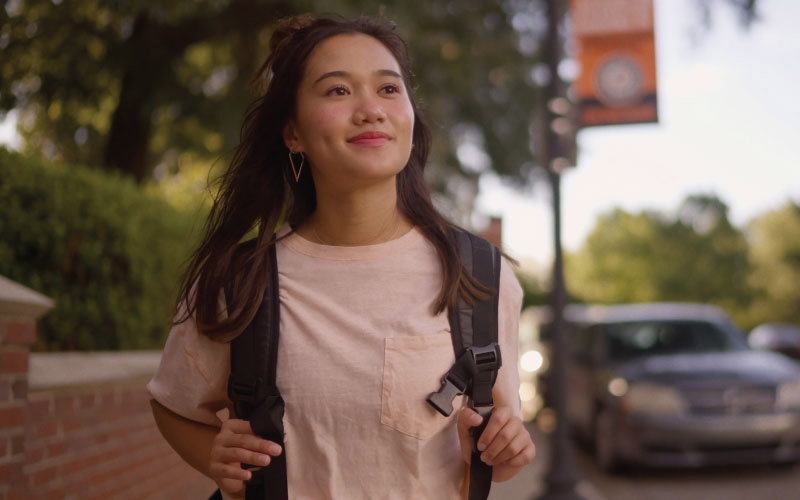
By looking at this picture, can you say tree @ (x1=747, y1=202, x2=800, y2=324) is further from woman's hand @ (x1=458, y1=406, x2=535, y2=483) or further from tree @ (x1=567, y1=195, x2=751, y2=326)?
woman's hand @ (x1=458, y1=406, x2=535, y2=483)

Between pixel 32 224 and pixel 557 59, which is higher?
pixel 557 59

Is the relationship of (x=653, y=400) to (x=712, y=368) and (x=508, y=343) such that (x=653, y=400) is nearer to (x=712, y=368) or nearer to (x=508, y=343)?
(x=712, y=368)

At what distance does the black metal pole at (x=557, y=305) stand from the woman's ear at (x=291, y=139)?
5.30 metres

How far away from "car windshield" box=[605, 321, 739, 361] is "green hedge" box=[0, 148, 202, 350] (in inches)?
218

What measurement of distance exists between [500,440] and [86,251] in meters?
3.64

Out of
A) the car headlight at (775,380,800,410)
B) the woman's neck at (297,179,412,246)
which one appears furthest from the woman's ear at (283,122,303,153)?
the car headlight at (775,380,800,410)

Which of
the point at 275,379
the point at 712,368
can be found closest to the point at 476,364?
the point at 275,379

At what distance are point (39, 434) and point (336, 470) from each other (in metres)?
2.17

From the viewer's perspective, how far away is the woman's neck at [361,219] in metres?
2.00

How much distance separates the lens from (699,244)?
7550 cm

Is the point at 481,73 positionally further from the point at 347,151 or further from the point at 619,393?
the point at 347,151

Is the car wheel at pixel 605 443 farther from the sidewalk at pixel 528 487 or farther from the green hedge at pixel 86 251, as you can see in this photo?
the green hedge at pixel 86 251

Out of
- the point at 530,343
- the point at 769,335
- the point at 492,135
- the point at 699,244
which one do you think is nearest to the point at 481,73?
the point at 492,135

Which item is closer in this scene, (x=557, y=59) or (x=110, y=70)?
(x=557, y=59)
